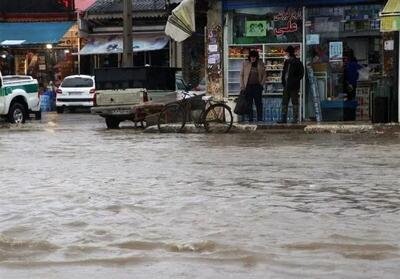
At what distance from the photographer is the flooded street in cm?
591

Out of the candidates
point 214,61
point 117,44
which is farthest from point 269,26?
point 117,44

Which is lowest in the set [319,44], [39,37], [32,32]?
[319,44]

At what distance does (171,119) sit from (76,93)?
13339mm

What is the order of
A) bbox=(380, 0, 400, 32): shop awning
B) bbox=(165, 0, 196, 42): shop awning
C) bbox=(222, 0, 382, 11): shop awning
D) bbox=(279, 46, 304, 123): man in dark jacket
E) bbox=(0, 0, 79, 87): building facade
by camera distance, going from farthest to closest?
bbox=(0, 0, 79, 87): building facade
bbox=(165, 0, 196, 42): shop awning
bbox=(222, 0, 382, 11): shop awning
bbox=(279, 46, 304, 123): man in dark jacket
bbox=(380, 0, 400, 32): shop awning

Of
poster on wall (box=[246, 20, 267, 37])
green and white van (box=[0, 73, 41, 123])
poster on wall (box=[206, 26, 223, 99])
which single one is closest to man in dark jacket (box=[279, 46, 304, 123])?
poster on wall (box=[246, 20, 267, 37])

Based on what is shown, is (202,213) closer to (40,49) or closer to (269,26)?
(269,26)

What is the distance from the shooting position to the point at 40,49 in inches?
1471

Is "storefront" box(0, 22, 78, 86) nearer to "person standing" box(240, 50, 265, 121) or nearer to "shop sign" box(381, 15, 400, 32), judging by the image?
"person standing" box(240, 50, 265, 121)

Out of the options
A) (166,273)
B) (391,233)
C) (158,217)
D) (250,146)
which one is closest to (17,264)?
(166,273)

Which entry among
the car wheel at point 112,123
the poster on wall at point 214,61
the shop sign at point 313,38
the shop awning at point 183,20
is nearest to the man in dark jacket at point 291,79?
the shop sign at point 313,38

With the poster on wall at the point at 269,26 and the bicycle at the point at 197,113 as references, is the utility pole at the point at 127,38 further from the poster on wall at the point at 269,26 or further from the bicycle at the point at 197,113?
the bicycle at the point at 197,113

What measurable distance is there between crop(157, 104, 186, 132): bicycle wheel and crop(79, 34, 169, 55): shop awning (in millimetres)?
14998

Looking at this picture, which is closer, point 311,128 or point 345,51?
point 311,128

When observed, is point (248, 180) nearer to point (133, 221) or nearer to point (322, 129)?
point (133, 221)
